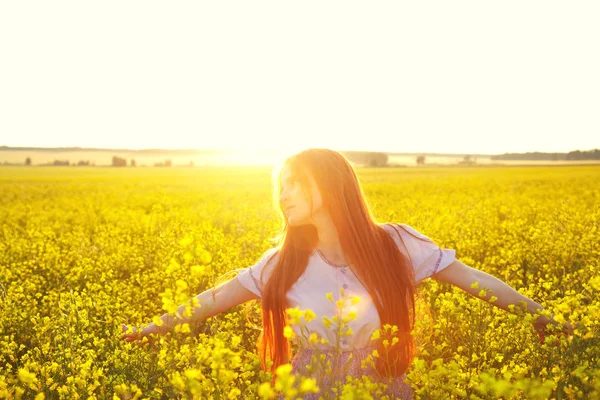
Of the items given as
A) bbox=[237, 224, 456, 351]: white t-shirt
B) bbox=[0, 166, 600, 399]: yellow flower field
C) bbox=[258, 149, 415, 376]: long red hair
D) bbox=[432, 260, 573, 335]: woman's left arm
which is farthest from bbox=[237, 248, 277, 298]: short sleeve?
bbox=[432, 260, 573, 335]: woman's left arm

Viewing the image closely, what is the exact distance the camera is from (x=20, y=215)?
Answer: 1173cm

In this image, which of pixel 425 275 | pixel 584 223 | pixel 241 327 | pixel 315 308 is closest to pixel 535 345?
pixel 425 275

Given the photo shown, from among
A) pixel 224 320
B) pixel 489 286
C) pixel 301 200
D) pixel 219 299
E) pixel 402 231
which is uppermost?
pixel 301 200

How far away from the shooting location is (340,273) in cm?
274

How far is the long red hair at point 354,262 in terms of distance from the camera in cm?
263

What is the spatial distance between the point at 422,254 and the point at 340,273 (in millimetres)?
437

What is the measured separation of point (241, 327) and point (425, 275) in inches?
74.8

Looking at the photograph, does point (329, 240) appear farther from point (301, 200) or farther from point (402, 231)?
point (402, 231)

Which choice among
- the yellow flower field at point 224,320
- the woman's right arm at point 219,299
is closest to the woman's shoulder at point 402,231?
the yellow flower field at point 224,320

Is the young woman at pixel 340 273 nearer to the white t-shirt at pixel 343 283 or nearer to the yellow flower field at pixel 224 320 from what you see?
the white t-shirt at pixel 343 283

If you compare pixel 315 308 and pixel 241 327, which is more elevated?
pixel 315 308

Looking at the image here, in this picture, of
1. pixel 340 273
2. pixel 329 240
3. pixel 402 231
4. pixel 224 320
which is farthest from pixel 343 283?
pixel 224 320

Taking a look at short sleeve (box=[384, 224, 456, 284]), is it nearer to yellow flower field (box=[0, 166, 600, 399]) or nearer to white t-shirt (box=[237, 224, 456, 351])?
white t-shirt (box=[237, 224, 456, 351])

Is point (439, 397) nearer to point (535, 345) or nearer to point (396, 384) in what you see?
point (396, 384)
